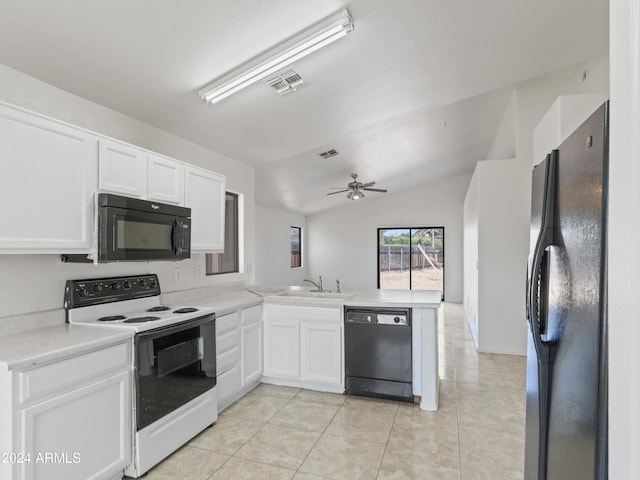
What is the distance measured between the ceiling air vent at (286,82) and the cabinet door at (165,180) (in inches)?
36.0

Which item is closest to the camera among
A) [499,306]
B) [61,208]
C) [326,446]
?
[61,208]

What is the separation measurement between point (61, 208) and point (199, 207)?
114cm

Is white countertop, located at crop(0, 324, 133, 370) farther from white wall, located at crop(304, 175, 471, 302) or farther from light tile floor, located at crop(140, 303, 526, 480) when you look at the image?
white wall, located at crop(304, 175, 471, 302)

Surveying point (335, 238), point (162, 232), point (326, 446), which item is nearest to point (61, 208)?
point (162, 232)

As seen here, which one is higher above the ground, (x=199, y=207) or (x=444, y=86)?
(x=444, y=86)

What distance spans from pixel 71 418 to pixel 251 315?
5.26 feet

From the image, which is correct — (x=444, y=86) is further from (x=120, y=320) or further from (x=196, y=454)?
(x=196, y=454)

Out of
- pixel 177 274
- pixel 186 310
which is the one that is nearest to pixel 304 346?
pixel 186 310

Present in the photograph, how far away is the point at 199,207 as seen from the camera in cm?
302

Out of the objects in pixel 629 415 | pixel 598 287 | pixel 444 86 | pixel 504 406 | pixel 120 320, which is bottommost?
pixel 504 406

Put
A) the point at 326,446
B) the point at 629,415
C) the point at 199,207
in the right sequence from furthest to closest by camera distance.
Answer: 1. the point at 199,207
2. the point at 326,446
3. the point at 629,415

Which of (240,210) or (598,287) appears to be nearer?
(598,287)

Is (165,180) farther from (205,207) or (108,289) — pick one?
(108,289)

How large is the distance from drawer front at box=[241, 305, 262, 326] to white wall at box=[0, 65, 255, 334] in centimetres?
60
